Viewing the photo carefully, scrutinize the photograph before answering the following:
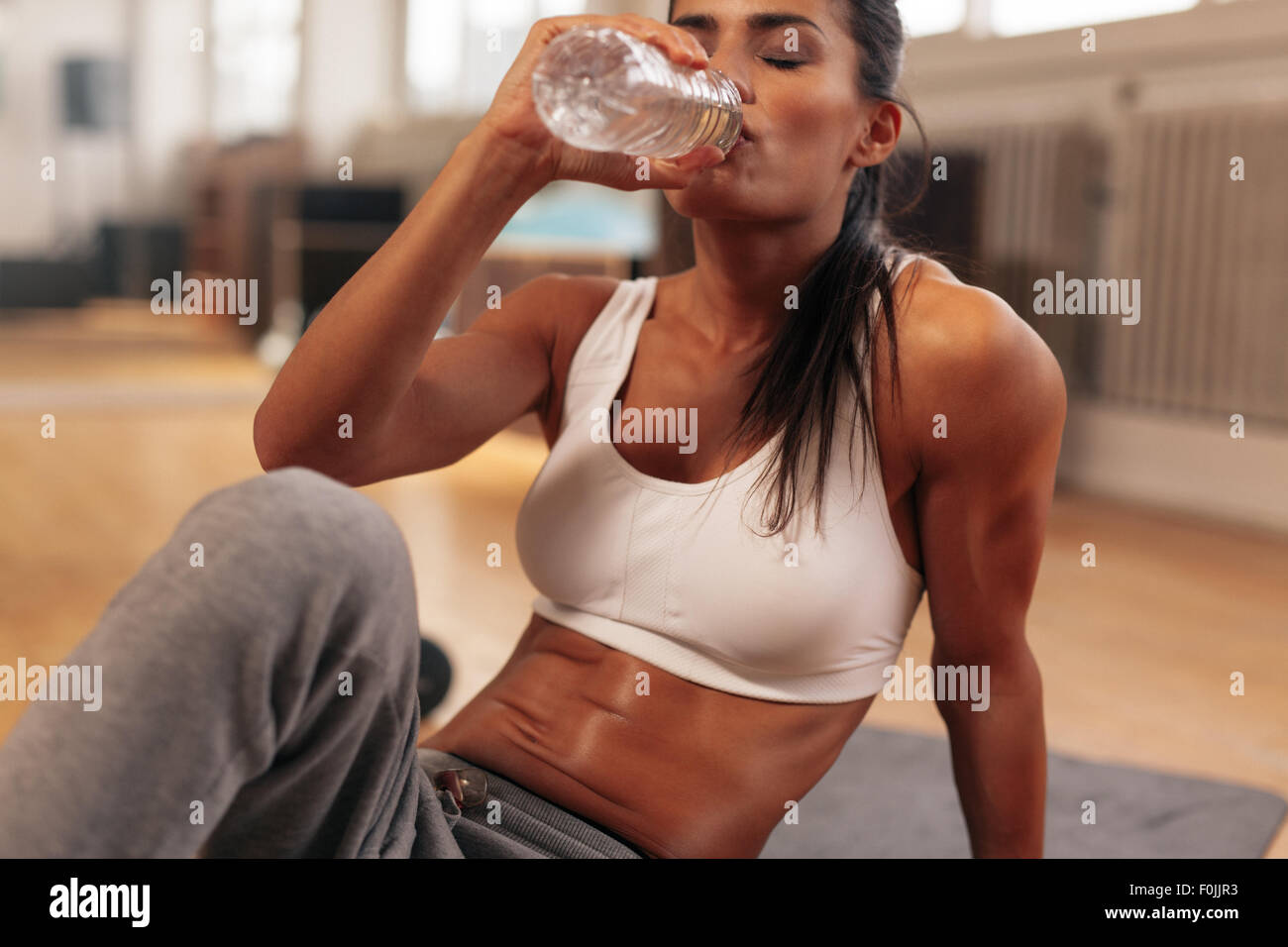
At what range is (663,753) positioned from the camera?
921 mm

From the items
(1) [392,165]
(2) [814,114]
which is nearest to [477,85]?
(1) [392,165]

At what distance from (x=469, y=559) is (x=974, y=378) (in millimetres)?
2046

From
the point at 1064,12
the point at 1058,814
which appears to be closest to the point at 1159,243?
the point at 1064,12

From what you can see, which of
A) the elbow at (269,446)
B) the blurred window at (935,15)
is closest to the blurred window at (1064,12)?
the blurred window at (935,15)

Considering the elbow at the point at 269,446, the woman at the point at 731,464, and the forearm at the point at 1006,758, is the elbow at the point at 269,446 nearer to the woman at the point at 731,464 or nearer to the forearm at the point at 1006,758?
the woman at the point at 731,464

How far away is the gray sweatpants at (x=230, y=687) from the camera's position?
1.94 feet

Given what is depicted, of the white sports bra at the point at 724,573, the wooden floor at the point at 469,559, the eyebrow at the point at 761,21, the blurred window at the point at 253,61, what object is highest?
the blurred window at the point at 253,61

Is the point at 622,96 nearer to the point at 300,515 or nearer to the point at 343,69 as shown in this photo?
the point at 300,515

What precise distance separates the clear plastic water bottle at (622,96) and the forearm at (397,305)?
46 mm

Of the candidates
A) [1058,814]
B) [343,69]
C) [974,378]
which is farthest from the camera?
[343,69]

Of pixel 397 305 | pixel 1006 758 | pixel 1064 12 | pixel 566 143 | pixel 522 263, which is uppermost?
pixel 1064 12

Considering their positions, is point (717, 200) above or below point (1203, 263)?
above

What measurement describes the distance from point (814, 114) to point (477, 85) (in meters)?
4.87

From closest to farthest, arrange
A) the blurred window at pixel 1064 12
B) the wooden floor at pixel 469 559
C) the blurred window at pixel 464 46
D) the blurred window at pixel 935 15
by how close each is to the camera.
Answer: the wooden floor at pixel 469 559 < the blurred window at pixel 1064 12 < the blurred window at pixel 935 15 < the blurred window at pixel 464 46
